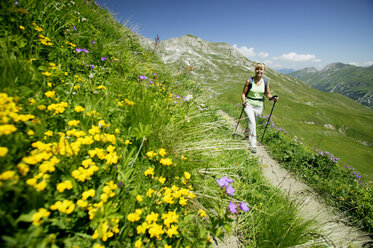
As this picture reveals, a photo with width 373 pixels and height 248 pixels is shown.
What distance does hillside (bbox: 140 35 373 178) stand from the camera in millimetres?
60062

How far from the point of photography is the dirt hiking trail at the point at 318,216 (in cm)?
253

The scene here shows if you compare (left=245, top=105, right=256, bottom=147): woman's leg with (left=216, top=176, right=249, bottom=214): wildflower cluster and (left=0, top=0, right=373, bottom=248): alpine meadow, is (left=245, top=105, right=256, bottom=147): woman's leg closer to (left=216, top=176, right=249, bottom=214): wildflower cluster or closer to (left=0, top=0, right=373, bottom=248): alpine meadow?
(left=0, top=0, right=373, bottom=248): alpine meadow

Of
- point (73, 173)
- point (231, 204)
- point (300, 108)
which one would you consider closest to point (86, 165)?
point (73, 173)

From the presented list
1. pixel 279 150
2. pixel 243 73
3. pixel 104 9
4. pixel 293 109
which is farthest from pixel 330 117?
pixel 104 9

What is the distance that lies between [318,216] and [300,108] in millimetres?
119663

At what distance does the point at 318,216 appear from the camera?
438cm

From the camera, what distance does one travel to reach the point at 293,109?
323 ft

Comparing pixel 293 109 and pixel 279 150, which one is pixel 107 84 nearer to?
pixel 279 150

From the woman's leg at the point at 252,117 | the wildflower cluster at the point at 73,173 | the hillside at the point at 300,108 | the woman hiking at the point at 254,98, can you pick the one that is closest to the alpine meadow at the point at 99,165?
the wildflower cluster at the point at 73,173

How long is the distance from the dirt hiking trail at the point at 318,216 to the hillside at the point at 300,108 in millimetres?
43409

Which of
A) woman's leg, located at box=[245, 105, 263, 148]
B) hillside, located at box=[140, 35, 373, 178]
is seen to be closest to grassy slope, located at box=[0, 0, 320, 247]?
woman's leg, located at box=[245, 105, 263, 148]

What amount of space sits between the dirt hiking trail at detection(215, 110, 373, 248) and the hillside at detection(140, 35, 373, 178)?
43409 millimetres

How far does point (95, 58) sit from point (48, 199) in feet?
11.7

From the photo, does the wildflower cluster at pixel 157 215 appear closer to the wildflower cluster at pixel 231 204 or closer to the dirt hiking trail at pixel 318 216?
the wildflower cluster at pixel 231 204
